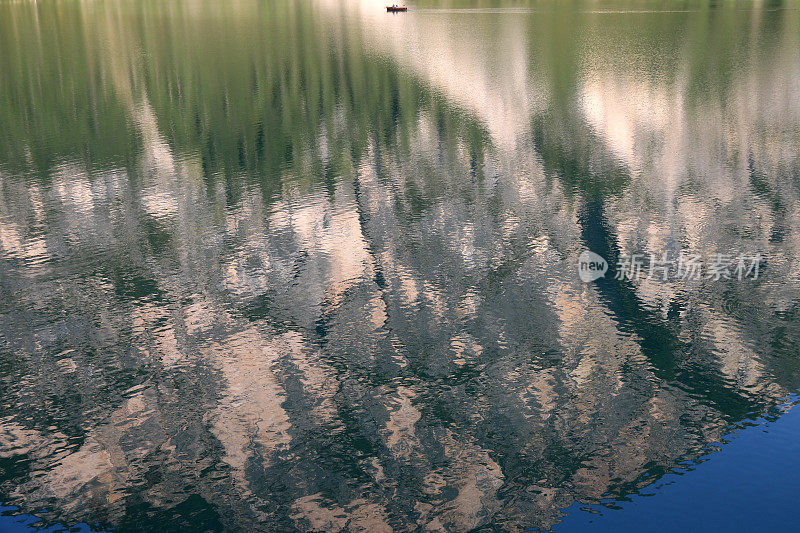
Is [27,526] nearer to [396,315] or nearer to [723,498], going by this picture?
[396,315]

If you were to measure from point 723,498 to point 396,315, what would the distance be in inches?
388

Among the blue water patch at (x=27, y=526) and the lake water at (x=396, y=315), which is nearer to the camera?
the blue water patch at (x=27, y=526)

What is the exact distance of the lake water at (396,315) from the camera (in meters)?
14.8

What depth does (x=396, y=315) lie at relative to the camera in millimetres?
21516

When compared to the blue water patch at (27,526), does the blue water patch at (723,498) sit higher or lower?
lower

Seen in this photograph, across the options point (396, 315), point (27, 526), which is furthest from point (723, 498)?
point (27, 526)

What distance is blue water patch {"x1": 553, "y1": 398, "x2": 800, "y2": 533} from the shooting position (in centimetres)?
1373

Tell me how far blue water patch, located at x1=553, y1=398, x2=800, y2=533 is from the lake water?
0.06 m

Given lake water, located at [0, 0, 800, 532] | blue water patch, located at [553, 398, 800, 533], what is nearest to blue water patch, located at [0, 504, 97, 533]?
lake water, located at [0, 0, 800, 532]

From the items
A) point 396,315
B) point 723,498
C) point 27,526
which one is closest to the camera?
point 27,526

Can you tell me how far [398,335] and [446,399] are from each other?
3328 mm

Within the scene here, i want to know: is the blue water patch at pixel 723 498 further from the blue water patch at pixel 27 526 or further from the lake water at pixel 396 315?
the blue water patch at pixel 27 526

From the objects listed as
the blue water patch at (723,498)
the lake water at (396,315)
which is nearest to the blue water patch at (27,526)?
the lake water at (396,315)

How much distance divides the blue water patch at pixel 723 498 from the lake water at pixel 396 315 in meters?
0.06
